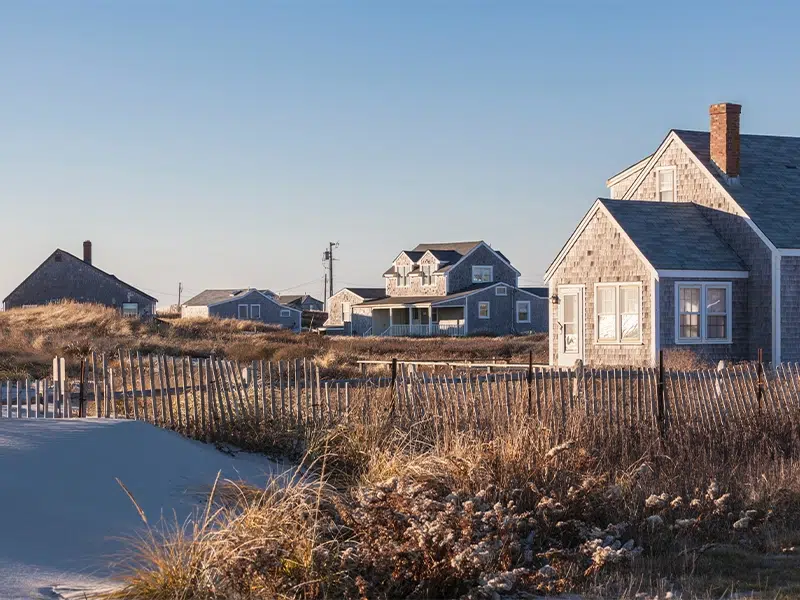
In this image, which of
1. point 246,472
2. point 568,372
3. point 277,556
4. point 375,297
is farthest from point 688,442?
point 375,297

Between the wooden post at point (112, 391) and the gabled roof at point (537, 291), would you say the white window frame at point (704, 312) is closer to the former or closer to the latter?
the wooden post at point (112, 391)

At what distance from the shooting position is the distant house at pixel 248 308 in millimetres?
85812

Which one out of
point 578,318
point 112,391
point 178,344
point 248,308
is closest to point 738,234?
point 578,318

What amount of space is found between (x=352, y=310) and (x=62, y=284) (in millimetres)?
18922

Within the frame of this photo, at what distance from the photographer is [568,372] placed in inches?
573

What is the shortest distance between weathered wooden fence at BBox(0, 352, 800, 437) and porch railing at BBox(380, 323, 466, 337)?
163ft

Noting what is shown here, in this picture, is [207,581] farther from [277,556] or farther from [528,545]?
[528,545]

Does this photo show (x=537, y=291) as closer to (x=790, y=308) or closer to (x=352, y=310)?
(x=352, y=310)

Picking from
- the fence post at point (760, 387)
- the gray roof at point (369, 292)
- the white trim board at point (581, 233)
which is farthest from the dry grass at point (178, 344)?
the fence post at point (760, 387)

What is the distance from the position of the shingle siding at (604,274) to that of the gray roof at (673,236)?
1.12 ft

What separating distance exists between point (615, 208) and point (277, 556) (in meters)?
20.9

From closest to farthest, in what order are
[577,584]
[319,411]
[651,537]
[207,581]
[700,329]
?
[207,581] < [577,584] < [651,537] < [319,411] < [700,329]

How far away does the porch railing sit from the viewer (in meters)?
65.9

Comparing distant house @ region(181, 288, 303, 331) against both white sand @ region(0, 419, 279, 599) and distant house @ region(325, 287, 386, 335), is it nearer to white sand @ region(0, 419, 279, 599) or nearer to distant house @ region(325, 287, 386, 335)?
distant house @ region(325, 287, 386, 335)
